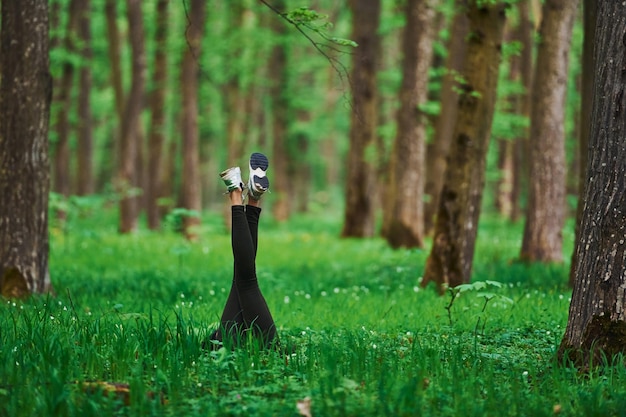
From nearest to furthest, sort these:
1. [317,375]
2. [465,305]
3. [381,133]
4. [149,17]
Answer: [317,375] → [465,305] → [381,133] → [149,17]

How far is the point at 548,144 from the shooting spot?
13289 mm

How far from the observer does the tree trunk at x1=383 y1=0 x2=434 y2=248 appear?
16484 mm

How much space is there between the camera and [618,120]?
540 centimetres

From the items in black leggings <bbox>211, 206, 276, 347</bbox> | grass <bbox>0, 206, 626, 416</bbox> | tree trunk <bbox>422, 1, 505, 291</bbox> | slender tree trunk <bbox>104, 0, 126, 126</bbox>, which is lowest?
grass <bbox>0, 206, 626, 416</bbox>

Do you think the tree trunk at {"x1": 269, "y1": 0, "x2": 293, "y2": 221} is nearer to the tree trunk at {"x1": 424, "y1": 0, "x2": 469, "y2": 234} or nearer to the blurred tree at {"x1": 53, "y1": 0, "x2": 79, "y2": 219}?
the blurred tree at {"x1": 53, "y1": 0, "x2": 79, "y2": 219}

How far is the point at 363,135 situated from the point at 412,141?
3.33 metres

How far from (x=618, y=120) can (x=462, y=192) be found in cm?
431

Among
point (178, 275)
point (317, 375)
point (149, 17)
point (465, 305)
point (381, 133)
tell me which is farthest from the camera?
point (149, 17)

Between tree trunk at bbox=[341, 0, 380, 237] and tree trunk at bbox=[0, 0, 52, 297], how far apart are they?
11023 mm

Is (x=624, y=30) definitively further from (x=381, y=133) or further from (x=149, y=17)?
(x=149, y=17)

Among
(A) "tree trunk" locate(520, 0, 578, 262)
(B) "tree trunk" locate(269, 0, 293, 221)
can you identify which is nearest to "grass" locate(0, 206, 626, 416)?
(A) "tree trunk" locate(520, 0, 578, 262)

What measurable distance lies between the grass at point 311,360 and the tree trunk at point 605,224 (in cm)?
30

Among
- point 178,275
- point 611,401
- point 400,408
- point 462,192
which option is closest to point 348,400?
point 400,408

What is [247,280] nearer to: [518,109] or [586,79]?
[586,79]
